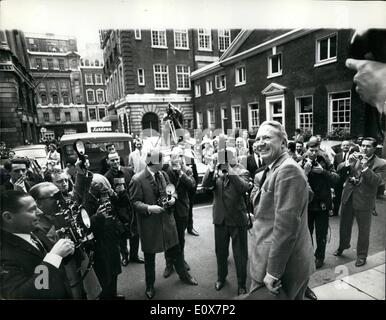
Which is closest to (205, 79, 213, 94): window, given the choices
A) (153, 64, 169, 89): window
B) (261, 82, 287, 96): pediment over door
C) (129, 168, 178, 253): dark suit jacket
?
(153, 64, 169, 89): window

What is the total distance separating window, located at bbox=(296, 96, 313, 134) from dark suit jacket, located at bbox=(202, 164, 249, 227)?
1.67 m

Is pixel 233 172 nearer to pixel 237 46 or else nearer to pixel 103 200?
pixel 103 200

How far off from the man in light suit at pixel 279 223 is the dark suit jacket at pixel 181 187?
1443 mm

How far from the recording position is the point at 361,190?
9.77 ft

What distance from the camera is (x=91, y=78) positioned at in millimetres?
3541

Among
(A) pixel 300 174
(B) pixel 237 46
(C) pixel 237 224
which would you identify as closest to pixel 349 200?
(C) pixel 237 224

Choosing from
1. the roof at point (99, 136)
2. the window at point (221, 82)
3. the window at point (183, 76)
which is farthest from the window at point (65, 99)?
the window at point (221, 82)

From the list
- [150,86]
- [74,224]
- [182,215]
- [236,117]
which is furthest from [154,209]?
[236,117]

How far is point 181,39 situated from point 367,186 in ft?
10.0

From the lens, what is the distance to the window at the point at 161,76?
4.10 m

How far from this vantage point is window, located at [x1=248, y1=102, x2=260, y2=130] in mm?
4012

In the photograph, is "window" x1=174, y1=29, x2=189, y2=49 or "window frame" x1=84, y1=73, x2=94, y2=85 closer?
"window" x1=174, y1=29, x2=189, y2=49

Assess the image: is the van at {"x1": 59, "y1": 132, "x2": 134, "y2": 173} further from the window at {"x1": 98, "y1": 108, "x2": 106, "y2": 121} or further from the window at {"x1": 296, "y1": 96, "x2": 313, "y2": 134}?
the window at {"x1": 296, "y1": 96, "x2": 313, "y2": 134}

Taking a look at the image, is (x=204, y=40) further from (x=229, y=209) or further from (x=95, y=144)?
(x=95, y=144)
